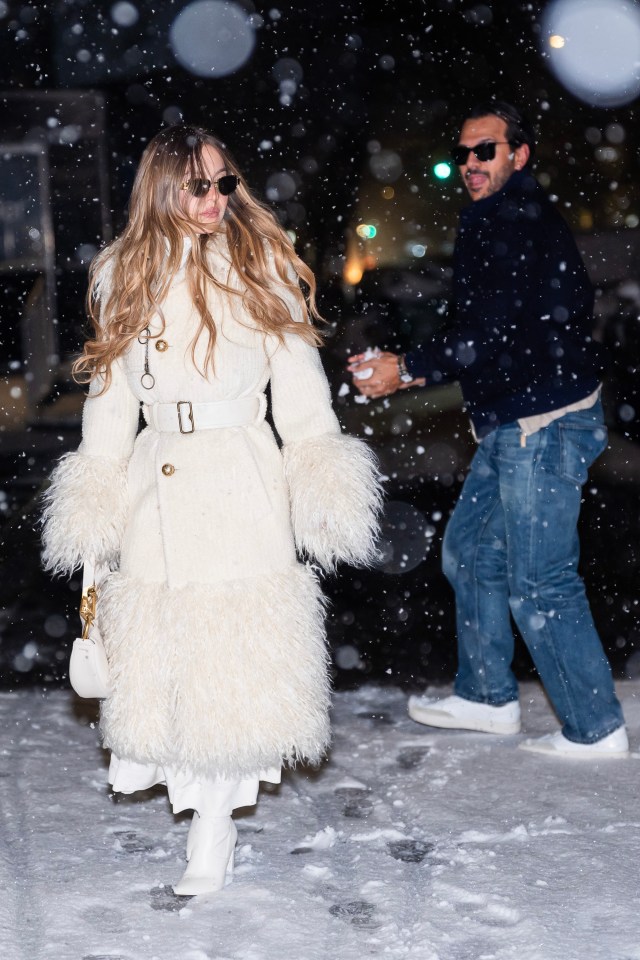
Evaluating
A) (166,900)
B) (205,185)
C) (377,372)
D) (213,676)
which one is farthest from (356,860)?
(205,185)

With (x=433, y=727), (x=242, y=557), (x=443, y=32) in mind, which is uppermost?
(x=443, y=32)

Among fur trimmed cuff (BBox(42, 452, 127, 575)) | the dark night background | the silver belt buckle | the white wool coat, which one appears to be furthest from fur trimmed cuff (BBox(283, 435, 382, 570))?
the dark night background

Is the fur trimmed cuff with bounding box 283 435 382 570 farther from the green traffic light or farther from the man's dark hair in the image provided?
the green traffic light

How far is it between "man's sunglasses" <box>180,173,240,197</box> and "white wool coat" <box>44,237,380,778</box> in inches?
6.0

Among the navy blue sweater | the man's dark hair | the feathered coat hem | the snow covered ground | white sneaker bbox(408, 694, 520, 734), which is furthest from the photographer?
white sneaker bbox(408, 694, 520, 734)

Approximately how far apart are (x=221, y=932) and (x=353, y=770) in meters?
1.14

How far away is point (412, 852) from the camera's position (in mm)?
3182

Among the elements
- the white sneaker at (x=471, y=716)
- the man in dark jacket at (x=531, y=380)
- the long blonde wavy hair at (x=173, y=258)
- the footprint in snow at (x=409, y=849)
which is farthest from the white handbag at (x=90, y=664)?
the white sneaker at (x=471, y=716)

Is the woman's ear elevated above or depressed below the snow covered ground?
above

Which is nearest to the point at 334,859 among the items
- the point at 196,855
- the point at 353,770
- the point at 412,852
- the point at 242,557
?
the point at 412,852

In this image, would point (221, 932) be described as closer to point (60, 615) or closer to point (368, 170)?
point (60, 615)

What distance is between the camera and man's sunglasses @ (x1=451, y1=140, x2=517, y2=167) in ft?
12.4

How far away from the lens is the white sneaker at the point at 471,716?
413cm

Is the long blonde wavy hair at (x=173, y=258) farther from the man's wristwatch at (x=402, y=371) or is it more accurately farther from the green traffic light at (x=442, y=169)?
the green traffic light at (x=442, y=169)
